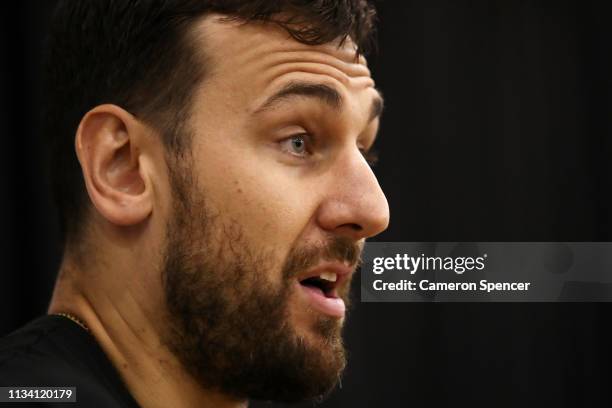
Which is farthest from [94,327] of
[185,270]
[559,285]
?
[559,285]

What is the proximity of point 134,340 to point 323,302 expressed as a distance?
30cm

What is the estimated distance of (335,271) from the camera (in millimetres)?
1312

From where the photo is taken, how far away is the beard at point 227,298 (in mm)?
1261

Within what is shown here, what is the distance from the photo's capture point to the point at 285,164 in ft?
4.23

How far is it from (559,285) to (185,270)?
1.23 m

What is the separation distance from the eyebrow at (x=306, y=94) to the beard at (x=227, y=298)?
0.54 ft

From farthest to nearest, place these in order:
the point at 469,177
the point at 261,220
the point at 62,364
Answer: the point at 469,177 → the point at 261,220 → the point at 62,364

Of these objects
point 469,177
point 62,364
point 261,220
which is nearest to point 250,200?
point 261,220

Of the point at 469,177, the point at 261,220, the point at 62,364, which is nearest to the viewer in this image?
the point at 62,364

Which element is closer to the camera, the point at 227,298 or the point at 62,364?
the point at 62,364

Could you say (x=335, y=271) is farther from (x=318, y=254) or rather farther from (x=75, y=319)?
(x=75, y=319)

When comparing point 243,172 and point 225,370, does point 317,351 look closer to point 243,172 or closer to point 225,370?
point 225,370

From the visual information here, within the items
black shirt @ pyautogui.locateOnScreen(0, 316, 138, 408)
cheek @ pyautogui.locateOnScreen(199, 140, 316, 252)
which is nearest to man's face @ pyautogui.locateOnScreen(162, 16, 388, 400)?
cheek @ pyautogui.locateOnScreen(199, 140, 316, 252)

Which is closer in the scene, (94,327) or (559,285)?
(94,327)
